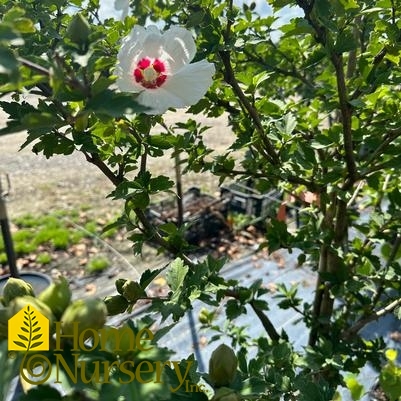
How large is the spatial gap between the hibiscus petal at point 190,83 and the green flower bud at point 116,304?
0.33 m

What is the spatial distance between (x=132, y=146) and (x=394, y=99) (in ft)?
2.10

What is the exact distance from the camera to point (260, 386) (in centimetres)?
61

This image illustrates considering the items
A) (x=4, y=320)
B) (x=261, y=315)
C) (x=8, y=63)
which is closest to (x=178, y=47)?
(x=8, y=63)

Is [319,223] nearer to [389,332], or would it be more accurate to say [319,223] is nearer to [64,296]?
[64,296]

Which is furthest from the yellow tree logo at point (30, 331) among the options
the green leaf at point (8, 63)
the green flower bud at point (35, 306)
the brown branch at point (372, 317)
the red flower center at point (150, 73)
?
the brown branch at point (372, 317)

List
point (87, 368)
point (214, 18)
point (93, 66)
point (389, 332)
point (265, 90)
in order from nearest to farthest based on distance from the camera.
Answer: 1. point (87, 368)
2. point (93, 66)
3. point (214, 18)
4. point (265, 90)
5. point (389, 332)

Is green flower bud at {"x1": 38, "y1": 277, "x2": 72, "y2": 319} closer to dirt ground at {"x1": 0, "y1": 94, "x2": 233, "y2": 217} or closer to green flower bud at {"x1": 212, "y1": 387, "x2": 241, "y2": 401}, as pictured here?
green flower bud at {"x1": 212, "y1": 387, "x2": 241, "y2": 401}

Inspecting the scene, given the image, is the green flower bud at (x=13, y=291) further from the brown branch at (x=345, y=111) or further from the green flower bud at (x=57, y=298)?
the brown branch at (x=345, y=111)

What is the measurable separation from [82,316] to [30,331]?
5 cm

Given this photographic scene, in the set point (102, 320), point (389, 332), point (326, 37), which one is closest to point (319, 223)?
point (326, 37)

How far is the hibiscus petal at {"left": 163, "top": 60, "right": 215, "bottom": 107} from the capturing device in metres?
0.63

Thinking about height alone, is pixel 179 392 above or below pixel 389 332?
above

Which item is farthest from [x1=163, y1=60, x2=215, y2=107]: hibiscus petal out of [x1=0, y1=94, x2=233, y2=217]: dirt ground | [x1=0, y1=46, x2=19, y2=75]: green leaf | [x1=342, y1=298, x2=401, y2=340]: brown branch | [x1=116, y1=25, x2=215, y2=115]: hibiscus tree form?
[x1=0, y1=94, x2=233, y2=217]: dirt ground

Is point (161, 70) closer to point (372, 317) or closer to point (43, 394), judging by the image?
point (43, 394)
